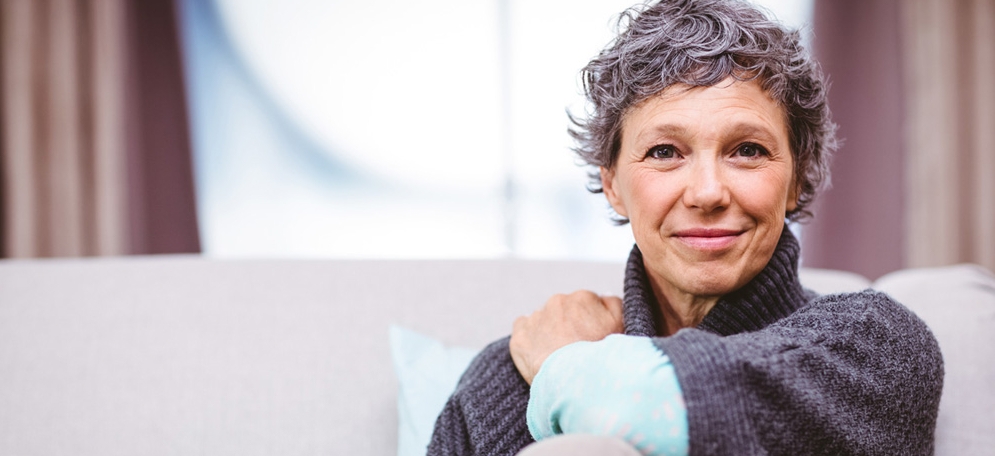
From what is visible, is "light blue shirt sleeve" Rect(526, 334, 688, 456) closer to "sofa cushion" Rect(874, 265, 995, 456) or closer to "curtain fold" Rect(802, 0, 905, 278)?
"sofa cushion" Rect(874, 265, 995, 456)

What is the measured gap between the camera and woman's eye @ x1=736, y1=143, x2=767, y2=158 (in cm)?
95

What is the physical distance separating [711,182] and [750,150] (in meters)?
0.10

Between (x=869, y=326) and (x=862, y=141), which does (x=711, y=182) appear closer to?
(x=869, y=326)

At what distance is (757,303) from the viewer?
975mm

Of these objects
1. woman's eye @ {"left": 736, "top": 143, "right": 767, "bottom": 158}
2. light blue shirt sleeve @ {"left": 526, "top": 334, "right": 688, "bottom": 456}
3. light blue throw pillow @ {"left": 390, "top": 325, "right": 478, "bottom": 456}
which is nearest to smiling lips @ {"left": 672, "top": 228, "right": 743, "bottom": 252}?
woman's eye @ {"left": 736, "top": 143, "right": 767, "bottom": 158}

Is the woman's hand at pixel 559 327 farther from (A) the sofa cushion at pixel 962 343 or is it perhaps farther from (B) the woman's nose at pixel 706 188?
(A) the sofa cushion at pixel 962 343

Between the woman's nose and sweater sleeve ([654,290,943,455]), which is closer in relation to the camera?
sweater sleeve ([654,290,943,455])

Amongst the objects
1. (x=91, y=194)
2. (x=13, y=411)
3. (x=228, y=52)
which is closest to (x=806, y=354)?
(x=13, y=411)

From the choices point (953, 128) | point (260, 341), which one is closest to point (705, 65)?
point (260, 341)

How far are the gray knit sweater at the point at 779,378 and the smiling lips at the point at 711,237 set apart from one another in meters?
0.09

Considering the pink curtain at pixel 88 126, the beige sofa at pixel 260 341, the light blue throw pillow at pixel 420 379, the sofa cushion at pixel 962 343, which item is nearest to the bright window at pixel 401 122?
the pink curtain at pixel 88 126

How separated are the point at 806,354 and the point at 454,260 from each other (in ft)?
2.78

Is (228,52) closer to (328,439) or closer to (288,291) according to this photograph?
(288,291)

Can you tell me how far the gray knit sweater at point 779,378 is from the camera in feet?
2.16
